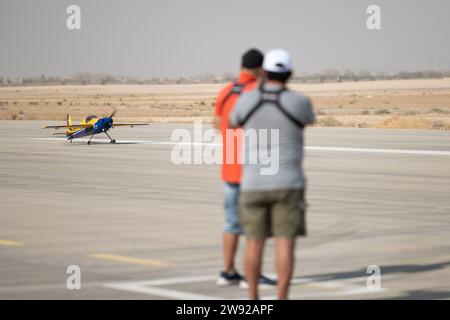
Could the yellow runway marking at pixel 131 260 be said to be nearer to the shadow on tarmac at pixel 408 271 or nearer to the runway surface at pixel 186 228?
the runway surface at pixel 186 228

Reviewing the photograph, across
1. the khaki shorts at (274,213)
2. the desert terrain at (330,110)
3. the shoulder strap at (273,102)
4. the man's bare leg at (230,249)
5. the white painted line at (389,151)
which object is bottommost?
the desert terrain at (330,110)

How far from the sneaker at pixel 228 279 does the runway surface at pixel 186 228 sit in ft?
0.35

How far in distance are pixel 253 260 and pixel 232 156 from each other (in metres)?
1.80

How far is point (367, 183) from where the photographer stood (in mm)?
21328

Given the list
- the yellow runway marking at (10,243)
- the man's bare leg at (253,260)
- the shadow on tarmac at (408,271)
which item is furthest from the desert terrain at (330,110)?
the man's bare leg at (253,260)

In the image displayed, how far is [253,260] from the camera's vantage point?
883 centimetres

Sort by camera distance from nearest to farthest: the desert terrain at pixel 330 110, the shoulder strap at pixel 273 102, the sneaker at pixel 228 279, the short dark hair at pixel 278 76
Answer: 1. the shoulder strap at pixel 273 102
2. the short dark hair at pixel 278 76
3. the sneaker at pixel 228 279
4. the desert terrain at pixel 330 110

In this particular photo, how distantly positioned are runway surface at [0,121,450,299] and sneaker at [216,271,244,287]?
0.11m

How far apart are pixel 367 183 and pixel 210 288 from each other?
456 inches

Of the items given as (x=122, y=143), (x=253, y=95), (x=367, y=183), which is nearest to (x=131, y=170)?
(x=367, y=183)

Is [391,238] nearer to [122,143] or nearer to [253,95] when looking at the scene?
[253,95]

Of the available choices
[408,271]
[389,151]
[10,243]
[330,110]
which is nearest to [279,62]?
[408,271]

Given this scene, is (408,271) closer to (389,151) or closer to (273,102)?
(273,102)

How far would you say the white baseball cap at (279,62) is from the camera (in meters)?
8.67
